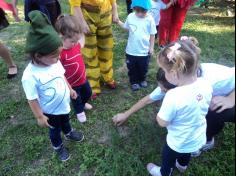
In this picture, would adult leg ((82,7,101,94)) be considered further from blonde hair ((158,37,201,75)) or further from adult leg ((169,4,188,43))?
adult leg ((169,4,188,43))

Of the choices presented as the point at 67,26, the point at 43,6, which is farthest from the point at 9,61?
the point at 67,26

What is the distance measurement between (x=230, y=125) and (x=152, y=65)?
5.27ft

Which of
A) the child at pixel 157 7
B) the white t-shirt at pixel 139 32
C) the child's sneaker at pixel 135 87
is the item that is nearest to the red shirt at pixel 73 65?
the white t-shirt at pixel 139 32

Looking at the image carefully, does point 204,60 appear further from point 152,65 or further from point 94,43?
point 94,43

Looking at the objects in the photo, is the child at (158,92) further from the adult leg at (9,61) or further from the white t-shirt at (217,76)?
the adult leg at (9,61)

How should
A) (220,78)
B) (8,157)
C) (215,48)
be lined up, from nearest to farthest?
1. (220,78)
2. (8,157)
3. (215,48)

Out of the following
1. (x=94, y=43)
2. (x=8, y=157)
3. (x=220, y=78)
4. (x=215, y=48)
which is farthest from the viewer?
(x=215, y=48)

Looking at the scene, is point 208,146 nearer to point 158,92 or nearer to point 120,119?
point 158,92

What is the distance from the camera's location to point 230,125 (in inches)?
117

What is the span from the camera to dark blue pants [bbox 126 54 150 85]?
343 cm

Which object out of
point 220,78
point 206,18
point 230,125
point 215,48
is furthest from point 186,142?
point 206,18

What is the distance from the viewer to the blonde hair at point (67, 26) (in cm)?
254

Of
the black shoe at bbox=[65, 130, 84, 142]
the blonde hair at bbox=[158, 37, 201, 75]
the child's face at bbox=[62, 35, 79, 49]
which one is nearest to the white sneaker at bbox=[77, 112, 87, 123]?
the black shoe at bbox=[65, 130, 84, 142]

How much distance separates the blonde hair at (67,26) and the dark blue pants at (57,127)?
71cm
